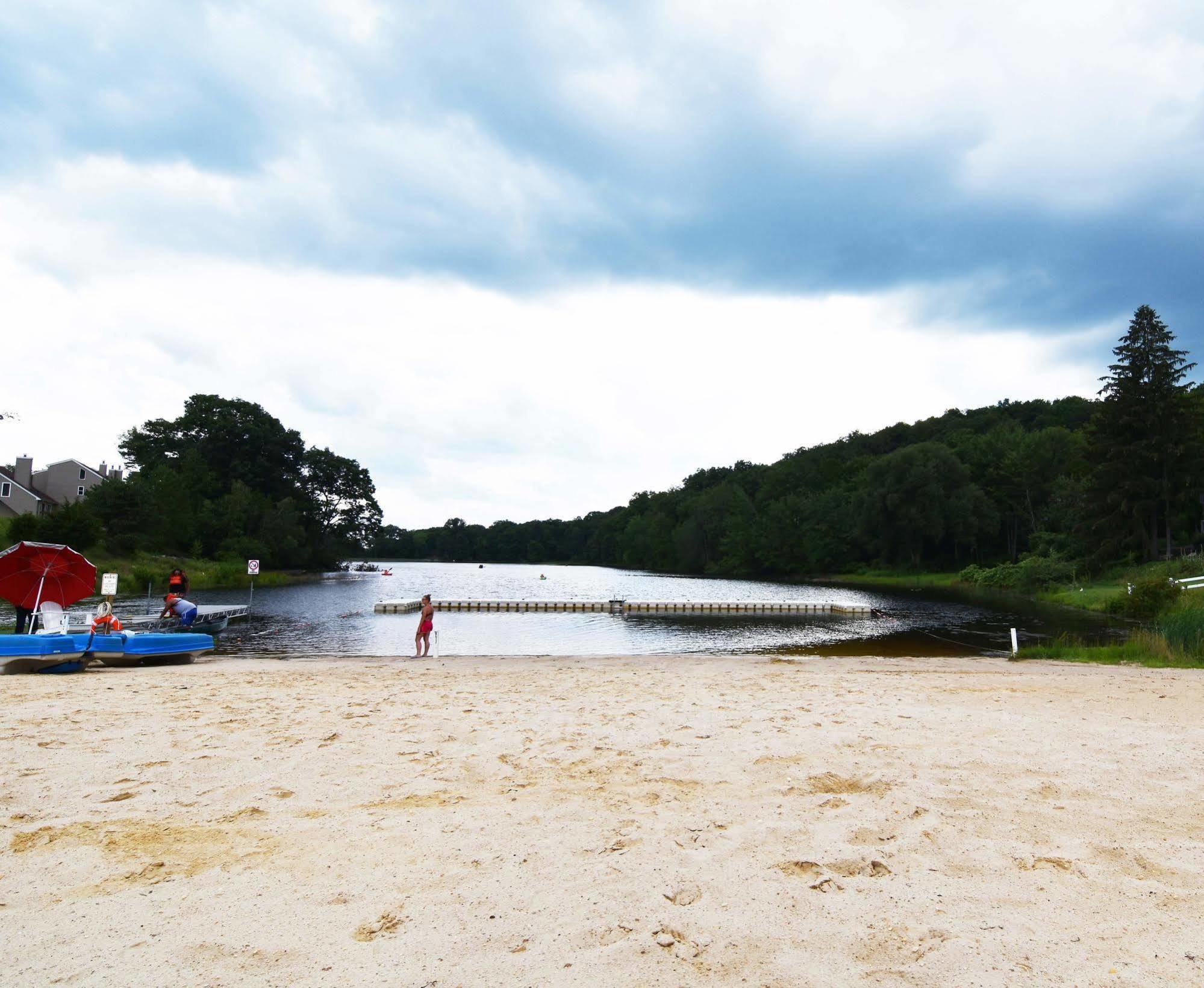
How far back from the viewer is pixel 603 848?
181 inches

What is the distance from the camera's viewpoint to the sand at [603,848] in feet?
10.9

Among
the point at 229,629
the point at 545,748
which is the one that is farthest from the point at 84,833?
the point at 229,629

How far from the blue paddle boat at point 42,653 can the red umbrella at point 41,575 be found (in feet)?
7.48

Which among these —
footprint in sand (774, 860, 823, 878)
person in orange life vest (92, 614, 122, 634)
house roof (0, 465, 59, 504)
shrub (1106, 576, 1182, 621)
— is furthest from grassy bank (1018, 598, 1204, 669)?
house roof (0, 465, 59, 504)

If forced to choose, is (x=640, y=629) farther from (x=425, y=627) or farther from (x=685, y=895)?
(x=685, y=895)

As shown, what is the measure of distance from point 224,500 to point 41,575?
6191cm

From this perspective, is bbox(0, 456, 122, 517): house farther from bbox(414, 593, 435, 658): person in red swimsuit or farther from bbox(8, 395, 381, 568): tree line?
bbox(414, 593, 435, 658): person in red swimsuit

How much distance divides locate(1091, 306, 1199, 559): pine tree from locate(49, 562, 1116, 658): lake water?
29.3ft

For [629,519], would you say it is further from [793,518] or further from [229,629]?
[229,629]

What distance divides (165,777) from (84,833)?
1318mm

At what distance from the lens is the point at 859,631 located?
3206cm

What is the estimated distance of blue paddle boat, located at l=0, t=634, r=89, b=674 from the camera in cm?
1334

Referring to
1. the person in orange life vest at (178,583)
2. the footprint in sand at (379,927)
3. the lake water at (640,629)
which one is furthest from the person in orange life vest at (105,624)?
the footprint in sand at (379,927)

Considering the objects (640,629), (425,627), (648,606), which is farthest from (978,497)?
(425,627)
